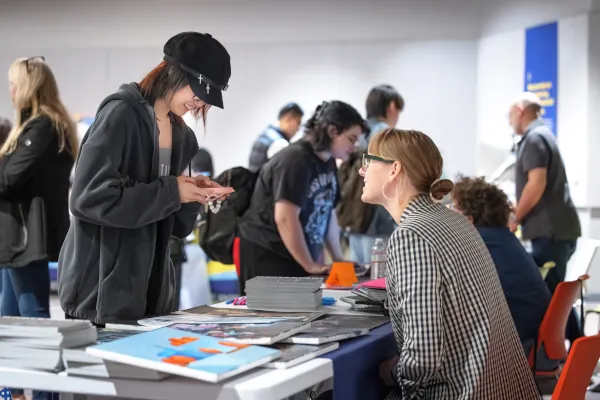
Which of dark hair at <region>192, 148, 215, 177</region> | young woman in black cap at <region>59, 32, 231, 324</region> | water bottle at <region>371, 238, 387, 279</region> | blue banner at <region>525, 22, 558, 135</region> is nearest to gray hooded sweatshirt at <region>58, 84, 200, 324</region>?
young woman in black cap at <region>59, 32, 231, 324</region>

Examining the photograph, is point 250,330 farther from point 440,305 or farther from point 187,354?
point 440,305

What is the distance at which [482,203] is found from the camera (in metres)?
3.47

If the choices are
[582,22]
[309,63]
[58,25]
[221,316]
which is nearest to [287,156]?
[221,316]

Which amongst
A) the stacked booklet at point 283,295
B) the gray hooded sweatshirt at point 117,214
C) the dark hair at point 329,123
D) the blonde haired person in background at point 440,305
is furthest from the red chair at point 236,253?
the blonde haired person in background at point 440,305

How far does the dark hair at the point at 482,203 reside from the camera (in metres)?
3.43

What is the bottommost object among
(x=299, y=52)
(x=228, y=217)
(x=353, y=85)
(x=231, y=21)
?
(x=228, y=217)

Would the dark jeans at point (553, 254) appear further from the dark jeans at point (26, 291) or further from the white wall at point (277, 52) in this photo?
the white wall at point (277, 52)

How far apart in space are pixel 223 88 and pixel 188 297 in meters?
3.56

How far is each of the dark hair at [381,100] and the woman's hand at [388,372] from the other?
2839 millimetres

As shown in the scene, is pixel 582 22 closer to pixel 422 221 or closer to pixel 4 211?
pixel 4 211

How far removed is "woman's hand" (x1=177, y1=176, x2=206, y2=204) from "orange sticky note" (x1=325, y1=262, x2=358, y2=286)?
1.12 metres

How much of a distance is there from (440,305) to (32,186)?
7.67 ft

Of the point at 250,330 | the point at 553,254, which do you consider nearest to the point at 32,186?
the point at 250,330

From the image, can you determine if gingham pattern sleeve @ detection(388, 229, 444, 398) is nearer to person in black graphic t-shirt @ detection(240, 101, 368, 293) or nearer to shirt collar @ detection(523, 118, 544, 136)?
person in black graphic t-shirt @ detection(240, 101, 368, 293)
